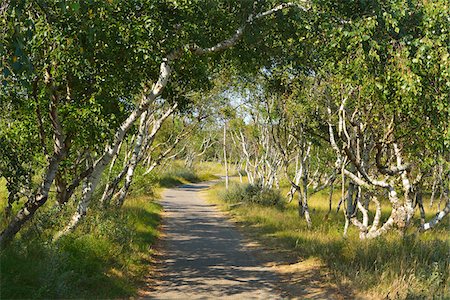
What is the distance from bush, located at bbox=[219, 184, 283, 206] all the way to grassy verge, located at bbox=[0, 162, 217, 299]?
12.6 meters

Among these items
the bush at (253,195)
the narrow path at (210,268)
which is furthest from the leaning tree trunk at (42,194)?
the bush at (253,195)

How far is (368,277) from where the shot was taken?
840 cm

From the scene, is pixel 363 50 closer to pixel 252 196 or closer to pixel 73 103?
pixel 73 103

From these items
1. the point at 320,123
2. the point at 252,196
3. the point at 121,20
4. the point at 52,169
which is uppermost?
the point at 121,20

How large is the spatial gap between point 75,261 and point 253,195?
18.8 m

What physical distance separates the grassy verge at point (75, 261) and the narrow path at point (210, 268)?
667 millimetres

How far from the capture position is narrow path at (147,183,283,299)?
835 centimetres

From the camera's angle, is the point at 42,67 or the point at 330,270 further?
the point at 330,270

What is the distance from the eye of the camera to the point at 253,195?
85.8ft

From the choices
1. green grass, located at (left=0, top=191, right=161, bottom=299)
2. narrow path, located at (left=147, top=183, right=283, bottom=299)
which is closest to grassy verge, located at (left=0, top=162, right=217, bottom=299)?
green grass, located at (left=0, top=191, right=161, bottom=299)

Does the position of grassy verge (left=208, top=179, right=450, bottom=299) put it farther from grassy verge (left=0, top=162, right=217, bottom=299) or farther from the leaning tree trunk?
the leaning tree trunk

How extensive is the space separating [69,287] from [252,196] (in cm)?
1977

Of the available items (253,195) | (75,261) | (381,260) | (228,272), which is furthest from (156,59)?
(253,195)

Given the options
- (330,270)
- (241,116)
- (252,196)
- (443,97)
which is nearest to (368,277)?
(330,270)
